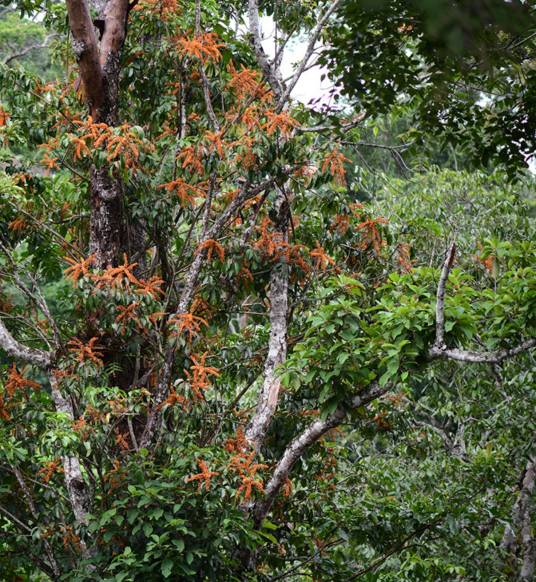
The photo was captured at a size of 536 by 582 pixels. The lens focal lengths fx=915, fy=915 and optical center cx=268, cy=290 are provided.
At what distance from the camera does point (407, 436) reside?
7.44 meters

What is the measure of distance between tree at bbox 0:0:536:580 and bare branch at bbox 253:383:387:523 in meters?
0.02

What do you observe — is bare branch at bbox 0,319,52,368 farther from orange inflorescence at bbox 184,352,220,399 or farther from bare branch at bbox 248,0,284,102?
bare branch at bbox 248,0,284,102

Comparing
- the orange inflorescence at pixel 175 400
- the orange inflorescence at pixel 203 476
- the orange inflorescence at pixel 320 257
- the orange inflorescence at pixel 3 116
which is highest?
the orange inflorescence at pixel 320 257

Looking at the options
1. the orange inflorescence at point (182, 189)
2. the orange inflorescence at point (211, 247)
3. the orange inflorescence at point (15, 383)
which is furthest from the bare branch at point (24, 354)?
the orange inflorescence at point (182, 189)

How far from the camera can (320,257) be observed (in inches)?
242

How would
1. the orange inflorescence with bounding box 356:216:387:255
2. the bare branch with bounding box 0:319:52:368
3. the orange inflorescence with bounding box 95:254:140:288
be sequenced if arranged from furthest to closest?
the orange inflorescence with bounding box 356:216:387:255, the bare branch with bounding box 0:319:52:368, the orange inflorescence with bounding box 95:254:140:288

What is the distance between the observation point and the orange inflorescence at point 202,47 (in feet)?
18.7

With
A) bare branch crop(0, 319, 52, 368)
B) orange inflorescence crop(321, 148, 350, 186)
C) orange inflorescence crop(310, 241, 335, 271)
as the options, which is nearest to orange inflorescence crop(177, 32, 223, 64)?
orange inflorescence crop(321, 148, 350, 186)

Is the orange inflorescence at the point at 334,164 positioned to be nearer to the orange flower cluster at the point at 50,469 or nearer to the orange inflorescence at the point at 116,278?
the orange inflorescence at the point at 116,278

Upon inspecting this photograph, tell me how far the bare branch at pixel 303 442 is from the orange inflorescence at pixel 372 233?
129cm

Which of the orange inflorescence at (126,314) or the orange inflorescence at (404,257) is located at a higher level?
the orange inflorescence at (404,257)

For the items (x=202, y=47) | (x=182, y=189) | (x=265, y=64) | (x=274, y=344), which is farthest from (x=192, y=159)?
(x=274, y=344)

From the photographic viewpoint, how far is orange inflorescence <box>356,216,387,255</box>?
6.26 meters

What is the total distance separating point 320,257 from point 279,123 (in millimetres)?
1050
